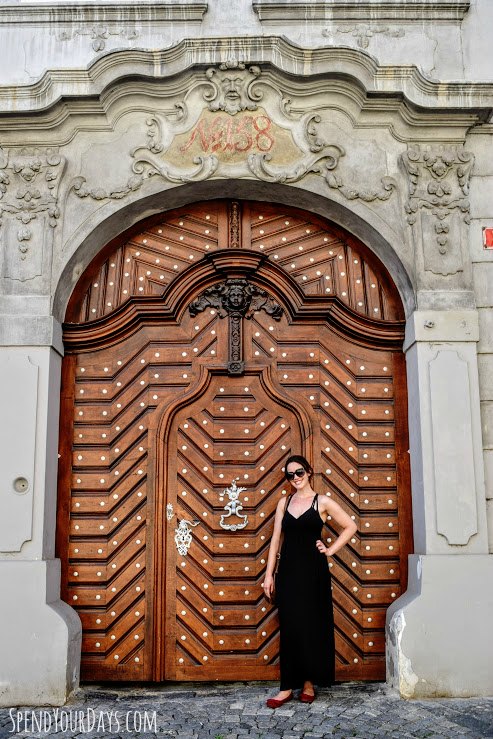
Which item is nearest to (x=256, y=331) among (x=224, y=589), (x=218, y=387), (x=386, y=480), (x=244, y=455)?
(x=218, y=387)

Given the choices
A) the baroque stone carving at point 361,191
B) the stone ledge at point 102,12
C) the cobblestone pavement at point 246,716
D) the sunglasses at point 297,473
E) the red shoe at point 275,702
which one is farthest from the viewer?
the stone ledge at point 102,12

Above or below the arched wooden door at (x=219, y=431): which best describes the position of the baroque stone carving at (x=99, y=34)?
above

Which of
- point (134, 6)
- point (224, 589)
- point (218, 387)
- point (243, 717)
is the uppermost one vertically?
point (134, 6)

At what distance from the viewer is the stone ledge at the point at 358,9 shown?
5.71m

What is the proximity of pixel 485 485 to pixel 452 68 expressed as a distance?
311 cm

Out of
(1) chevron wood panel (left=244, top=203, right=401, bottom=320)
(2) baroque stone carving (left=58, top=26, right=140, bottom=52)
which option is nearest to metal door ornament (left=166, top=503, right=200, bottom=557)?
(1) chevron wood panel (left=244, top=203, right=401, bottom=320)

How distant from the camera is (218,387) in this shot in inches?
219

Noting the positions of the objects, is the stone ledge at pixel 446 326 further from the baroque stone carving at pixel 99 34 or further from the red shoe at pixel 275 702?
the baroque stone carving at pixel 99 34

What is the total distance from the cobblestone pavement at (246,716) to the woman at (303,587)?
174 mm

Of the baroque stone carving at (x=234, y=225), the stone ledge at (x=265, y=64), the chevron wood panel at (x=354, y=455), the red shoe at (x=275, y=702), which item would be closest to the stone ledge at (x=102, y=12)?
the stone ledge at (x=265, y=64)

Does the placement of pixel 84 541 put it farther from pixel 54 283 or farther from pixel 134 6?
pixel 134 6

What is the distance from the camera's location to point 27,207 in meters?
5.43

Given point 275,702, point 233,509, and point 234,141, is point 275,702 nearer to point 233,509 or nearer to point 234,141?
point 233,509

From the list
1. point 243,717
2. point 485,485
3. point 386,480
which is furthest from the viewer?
point 386,480
